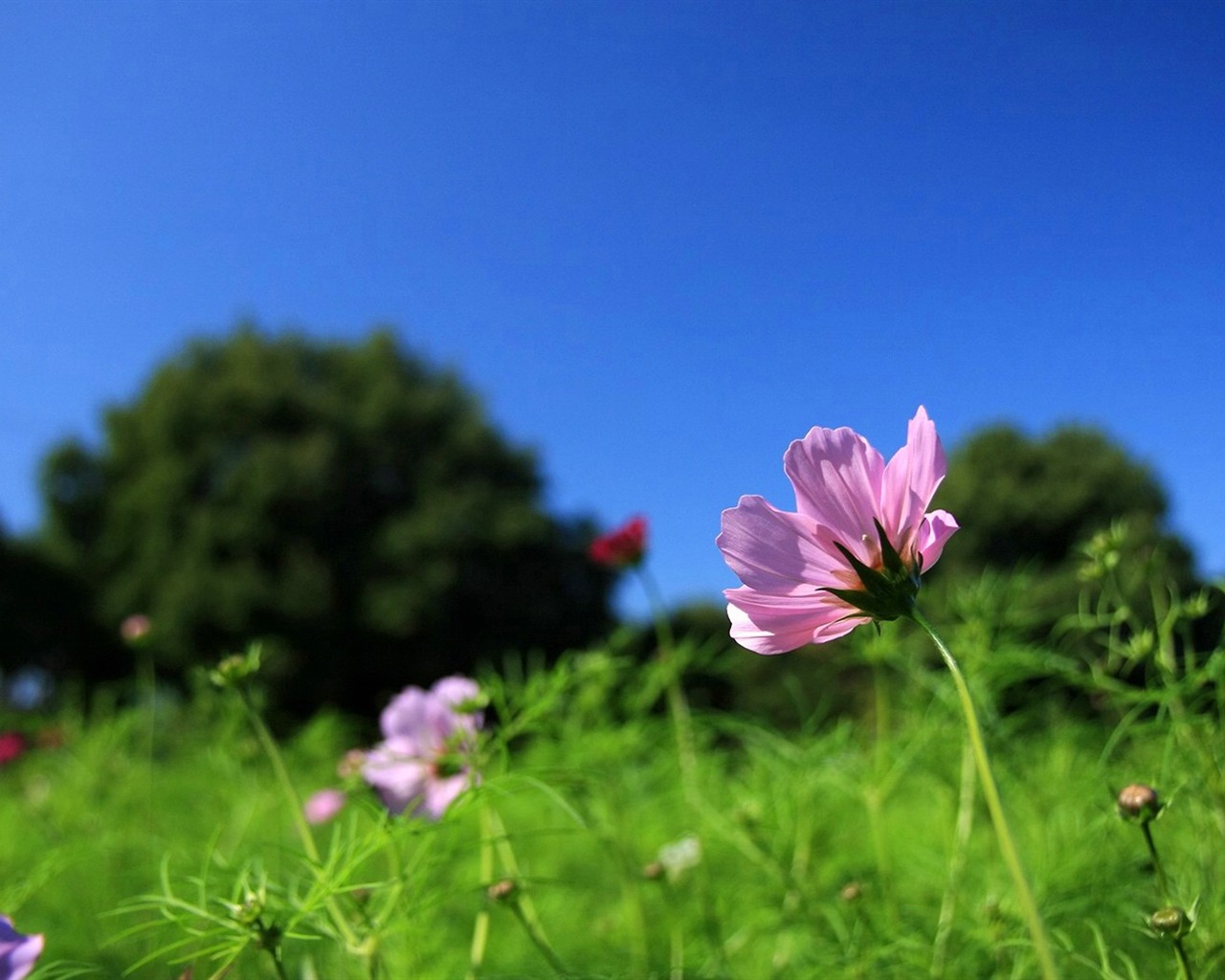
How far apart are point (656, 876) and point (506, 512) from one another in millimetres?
8147

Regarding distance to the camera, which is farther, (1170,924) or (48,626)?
(48,626)

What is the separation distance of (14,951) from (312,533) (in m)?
8.49

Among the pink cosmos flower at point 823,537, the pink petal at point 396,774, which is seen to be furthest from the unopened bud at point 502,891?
the pink cosmos flower at point 823,537

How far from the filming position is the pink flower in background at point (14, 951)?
0.34 m

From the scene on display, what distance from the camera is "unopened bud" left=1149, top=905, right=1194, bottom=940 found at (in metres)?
0.33

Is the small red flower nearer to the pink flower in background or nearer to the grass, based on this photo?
the grass

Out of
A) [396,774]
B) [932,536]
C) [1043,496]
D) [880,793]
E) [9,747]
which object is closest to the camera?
[932,536]

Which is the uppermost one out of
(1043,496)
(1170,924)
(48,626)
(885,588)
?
(48,626)

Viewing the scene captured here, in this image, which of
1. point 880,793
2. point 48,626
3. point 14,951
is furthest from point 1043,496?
point 48,626

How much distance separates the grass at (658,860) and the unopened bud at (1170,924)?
45 millimetres

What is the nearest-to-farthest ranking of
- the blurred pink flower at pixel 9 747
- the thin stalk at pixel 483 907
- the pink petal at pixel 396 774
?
the thin stalk at pixel 483 907
the pink petal at pixel 396 774
the blurred pink flower at pixel 9 747

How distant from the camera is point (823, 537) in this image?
32cm

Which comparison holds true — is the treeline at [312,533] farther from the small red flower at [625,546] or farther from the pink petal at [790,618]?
the pink petal at [790,618]

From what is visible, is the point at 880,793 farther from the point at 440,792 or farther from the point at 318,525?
the point at 318,525
